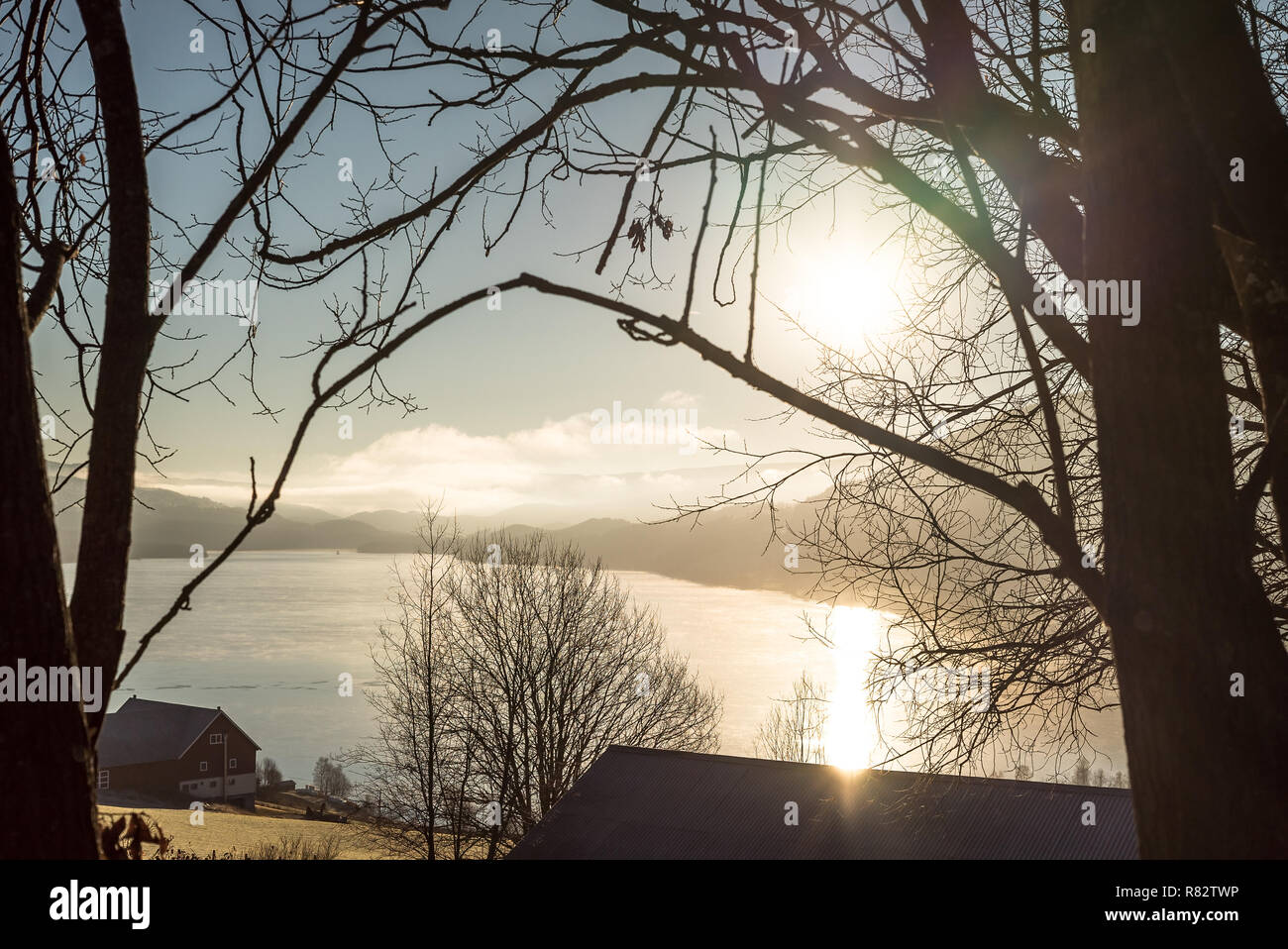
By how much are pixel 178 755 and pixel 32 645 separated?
47878 mm

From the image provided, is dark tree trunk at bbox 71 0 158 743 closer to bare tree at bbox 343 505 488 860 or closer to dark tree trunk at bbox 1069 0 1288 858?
dark tree trunk at bbox 1069 0 1288 858

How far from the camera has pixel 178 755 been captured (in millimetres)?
40938

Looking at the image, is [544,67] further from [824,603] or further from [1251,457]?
[1251,457]

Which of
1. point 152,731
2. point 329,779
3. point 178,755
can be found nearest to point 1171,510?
point 178,755

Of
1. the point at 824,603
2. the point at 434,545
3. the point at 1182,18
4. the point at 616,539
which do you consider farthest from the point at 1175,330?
the point at 616,539

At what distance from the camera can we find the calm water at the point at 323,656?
A: 4016 centimetres

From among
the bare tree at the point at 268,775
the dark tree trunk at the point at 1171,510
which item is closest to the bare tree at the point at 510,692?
the dark tree trunk at the point at 1171,510

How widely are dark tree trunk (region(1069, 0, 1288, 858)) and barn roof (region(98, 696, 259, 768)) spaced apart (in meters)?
48.2

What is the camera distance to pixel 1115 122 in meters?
1.42

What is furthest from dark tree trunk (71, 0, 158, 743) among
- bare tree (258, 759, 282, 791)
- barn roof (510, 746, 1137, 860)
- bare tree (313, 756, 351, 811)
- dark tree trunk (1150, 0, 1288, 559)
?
bare tree (258, 759, 282, 791)

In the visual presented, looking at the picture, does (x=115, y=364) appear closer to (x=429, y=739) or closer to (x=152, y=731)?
(x=429, y=739)

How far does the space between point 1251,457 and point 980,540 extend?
1.62m

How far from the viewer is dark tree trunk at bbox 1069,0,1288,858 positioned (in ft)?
3.99

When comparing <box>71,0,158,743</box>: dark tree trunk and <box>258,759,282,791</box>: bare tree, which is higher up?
<box>71,0,158,743</box>: dark tree trunk
